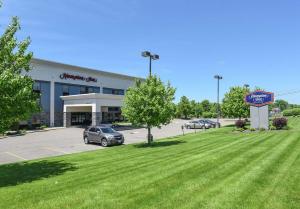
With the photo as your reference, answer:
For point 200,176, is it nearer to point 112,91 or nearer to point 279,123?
point 279,123

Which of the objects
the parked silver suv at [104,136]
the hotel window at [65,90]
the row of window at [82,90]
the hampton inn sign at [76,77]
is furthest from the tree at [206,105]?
the parked silver suv at [104,136]

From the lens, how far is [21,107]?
15430mm

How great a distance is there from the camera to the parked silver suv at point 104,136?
28.8m

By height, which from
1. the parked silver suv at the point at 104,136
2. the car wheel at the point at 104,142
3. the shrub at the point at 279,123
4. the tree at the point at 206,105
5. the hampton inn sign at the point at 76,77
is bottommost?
the car wheel at the point at 104,142

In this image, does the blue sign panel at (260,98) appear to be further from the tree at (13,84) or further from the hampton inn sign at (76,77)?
the hampton inn sign at (76,77)

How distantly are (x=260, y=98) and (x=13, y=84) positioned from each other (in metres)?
32.9

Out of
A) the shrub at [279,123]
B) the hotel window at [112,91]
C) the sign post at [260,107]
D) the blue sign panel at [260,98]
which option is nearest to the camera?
the shrub at [279,123]

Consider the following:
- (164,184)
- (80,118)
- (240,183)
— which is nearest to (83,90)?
(80,118)

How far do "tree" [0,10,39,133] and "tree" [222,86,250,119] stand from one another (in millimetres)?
43036

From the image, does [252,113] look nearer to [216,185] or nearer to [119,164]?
[119,164]

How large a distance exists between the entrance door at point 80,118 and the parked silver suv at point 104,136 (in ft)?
94.4

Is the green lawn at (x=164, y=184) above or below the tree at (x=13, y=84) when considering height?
below

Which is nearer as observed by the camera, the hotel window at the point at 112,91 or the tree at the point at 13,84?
the tree at the point at 13,84

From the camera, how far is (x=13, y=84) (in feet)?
48.1
